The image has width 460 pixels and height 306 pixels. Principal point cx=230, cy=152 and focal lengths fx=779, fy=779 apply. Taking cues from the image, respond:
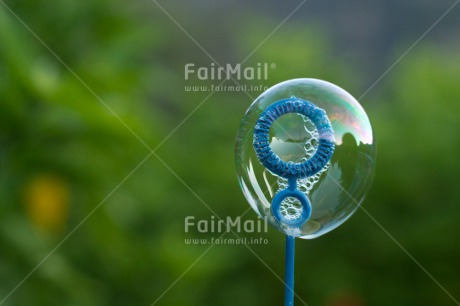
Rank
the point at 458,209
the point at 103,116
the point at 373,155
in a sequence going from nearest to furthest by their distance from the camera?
1. the point at 373,155
2. the point at 103,116
3. the point at 458,209

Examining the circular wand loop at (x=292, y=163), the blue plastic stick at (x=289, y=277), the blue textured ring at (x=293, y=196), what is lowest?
the blue plastic stick at (x=289, y=277)

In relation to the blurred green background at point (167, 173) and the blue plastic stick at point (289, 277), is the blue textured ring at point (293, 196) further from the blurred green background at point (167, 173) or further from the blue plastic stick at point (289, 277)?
the blurred green background at point (167, 173)

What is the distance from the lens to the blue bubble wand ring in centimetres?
113

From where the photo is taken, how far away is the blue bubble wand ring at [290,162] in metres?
1.13

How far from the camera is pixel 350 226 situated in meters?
2.43

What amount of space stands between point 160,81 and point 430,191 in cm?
110

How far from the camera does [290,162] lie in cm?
115

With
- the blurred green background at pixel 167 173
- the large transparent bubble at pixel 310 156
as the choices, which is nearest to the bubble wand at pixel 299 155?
the large transparent bubble at pixel 310 156

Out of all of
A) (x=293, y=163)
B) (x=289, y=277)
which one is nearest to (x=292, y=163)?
(x=293, y=163)

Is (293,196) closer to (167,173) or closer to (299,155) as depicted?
(299,155)

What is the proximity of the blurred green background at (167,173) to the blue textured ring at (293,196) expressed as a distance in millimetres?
802

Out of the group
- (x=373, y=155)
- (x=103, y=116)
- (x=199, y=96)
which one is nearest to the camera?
(x=373, y=155)

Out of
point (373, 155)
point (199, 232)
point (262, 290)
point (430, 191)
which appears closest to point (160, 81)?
point (199, 232)

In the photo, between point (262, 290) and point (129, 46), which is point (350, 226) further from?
point (129, 46)
